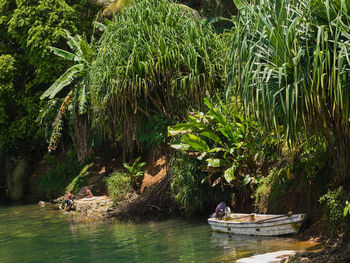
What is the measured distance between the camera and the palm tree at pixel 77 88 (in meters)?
21.0

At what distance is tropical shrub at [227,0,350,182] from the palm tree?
1124cm

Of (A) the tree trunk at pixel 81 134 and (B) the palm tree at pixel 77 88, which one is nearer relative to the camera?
(B) the palm tree at pixel 77 88

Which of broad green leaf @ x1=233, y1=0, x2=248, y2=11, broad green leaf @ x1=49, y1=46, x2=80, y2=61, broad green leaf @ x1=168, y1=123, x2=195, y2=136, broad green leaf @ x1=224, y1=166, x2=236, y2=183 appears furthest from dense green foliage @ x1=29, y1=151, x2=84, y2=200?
broad green leaf @ x1=233, y1=0, x2=248, y2=11

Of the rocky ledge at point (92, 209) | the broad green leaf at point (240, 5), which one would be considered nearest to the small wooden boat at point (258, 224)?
the broad green leaf at point (240, 5)

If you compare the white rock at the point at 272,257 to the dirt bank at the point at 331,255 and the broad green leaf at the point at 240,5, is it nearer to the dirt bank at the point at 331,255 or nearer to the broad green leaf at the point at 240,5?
the dirt bank at the point at 331,255

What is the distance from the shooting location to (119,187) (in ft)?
65.6

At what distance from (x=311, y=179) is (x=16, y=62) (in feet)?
59.6

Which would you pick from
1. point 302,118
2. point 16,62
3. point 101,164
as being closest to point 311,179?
point 302,118

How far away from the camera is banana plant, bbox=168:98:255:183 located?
1449 centimetres

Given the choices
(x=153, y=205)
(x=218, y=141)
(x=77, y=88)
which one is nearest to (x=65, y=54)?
(x=77, y=88)

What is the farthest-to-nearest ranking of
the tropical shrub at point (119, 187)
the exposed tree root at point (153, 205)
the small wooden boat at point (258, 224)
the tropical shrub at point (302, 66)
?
the tropical shrub at point (119, 187)
the exposed tree root at point (153, 205)
the small wooden boat at point (258, 224)
the tropical shrub at point (302, 66)

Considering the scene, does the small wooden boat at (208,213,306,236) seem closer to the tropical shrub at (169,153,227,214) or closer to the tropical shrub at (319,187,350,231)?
the tropical shrub at (319,187,350,231)

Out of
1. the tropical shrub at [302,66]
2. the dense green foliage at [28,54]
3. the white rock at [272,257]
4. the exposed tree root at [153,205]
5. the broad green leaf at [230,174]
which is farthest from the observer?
the dense green foliage at [28,54]

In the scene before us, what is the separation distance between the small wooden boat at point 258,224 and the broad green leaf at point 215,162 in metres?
1.45
